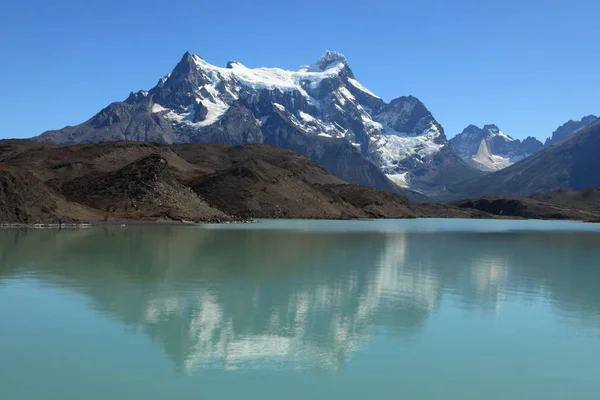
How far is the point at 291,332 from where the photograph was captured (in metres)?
25.2

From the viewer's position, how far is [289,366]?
20.2 metres

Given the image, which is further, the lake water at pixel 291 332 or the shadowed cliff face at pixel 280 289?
the shadowed cliff face at pixel 280 289

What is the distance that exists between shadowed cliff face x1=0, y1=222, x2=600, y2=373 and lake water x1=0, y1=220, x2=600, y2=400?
0.15m

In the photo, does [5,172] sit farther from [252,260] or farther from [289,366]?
[289,366]

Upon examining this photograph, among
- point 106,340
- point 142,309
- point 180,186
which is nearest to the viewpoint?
point 106,340

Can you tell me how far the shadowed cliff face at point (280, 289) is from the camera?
23453mm

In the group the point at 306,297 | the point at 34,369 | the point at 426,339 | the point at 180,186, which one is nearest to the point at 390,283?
the point at 306,297

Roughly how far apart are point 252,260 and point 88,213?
81.0 meters

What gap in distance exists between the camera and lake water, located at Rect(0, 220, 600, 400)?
18469 mm

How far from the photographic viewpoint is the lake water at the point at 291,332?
18.5 m

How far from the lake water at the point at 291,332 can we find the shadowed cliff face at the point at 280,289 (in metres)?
0.15

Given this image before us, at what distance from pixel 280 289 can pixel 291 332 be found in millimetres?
12313

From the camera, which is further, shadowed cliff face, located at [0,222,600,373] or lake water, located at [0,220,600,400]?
shadowed cliff face, located at [0,222,600,373]

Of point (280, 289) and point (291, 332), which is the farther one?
point (280, 289)
